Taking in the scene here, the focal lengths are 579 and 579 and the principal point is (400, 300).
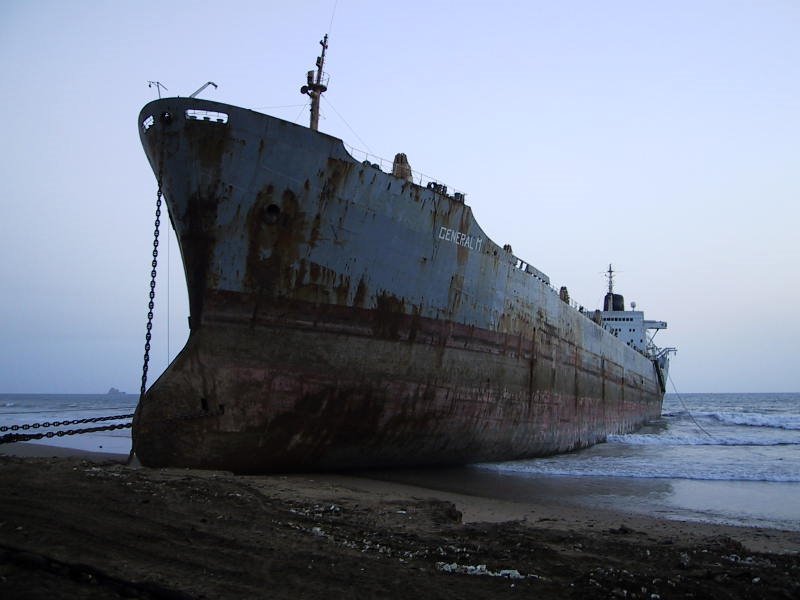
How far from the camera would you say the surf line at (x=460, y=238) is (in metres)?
11.5

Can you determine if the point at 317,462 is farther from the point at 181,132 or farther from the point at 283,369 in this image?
the point at 181,132

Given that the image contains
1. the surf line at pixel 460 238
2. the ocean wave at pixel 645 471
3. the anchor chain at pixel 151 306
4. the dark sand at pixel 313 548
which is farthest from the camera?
the ocean wave at pixel 645 471

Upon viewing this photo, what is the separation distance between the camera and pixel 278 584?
11.4 feet

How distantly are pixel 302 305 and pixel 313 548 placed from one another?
18.1ft

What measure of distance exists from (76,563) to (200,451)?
17.9 feet

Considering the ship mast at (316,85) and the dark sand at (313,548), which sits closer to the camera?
the dark sand at (313,548)

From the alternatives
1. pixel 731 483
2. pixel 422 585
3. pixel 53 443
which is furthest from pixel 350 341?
pixel 53 443

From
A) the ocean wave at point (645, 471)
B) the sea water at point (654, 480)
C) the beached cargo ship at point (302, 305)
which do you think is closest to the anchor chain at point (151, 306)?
the beached cargo ship at point (302, 305)

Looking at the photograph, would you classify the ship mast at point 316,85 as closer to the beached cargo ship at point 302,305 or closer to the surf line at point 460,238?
the beached cargo ship at point 302,305

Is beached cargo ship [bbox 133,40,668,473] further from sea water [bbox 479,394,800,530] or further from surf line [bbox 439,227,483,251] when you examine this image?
sea water [bbox 479,394,800,530]

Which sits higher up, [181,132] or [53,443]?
[181,132]

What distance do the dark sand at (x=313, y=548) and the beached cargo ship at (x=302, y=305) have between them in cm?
189

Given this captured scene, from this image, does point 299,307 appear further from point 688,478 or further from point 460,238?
point 688,478

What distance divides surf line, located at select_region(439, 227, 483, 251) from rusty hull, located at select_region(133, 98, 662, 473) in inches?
1.7
